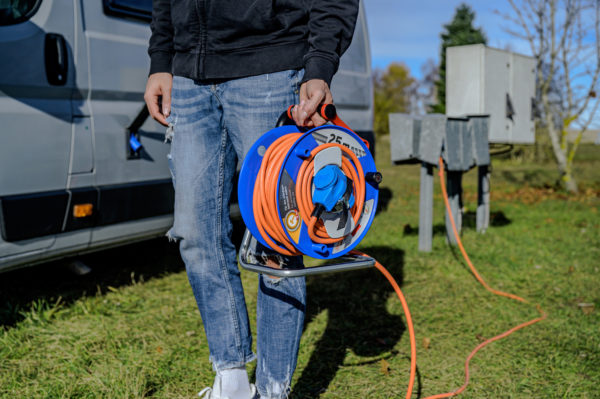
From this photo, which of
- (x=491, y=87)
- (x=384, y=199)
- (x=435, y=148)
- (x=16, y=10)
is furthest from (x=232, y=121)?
(x=384, y=199)

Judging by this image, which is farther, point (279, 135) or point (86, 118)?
point (86, 118)

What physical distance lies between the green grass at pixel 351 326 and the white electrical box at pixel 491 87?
1.45m

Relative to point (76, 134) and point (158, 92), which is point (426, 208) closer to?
point (76, 134)

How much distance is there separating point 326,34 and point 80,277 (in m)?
3.17

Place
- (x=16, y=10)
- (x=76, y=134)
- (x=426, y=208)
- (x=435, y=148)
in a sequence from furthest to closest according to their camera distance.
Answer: (x=426, y=208)
(x=435, y=148)
(x=76, y=134)
(x=16, y=10)

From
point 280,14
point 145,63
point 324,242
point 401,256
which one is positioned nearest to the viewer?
point 324,242

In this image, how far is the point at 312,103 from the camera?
1.70 m

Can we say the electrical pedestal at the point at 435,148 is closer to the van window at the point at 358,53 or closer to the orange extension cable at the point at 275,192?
the van window at the point at 358,53

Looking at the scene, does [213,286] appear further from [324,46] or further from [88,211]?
[88,211]

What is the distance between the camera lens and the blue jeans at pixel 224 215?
1.89 meters

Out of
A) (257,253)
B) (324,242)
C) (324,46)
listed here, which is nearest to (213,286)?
(257,253)

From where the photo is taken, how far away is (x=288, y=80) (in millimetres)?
1869

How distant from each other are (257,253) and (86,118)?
6.14 feet

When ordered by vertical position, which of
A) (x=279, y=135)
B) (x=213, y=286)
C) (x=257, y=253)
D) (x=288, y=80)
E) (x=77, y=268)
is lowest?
(x=77, y=268)
